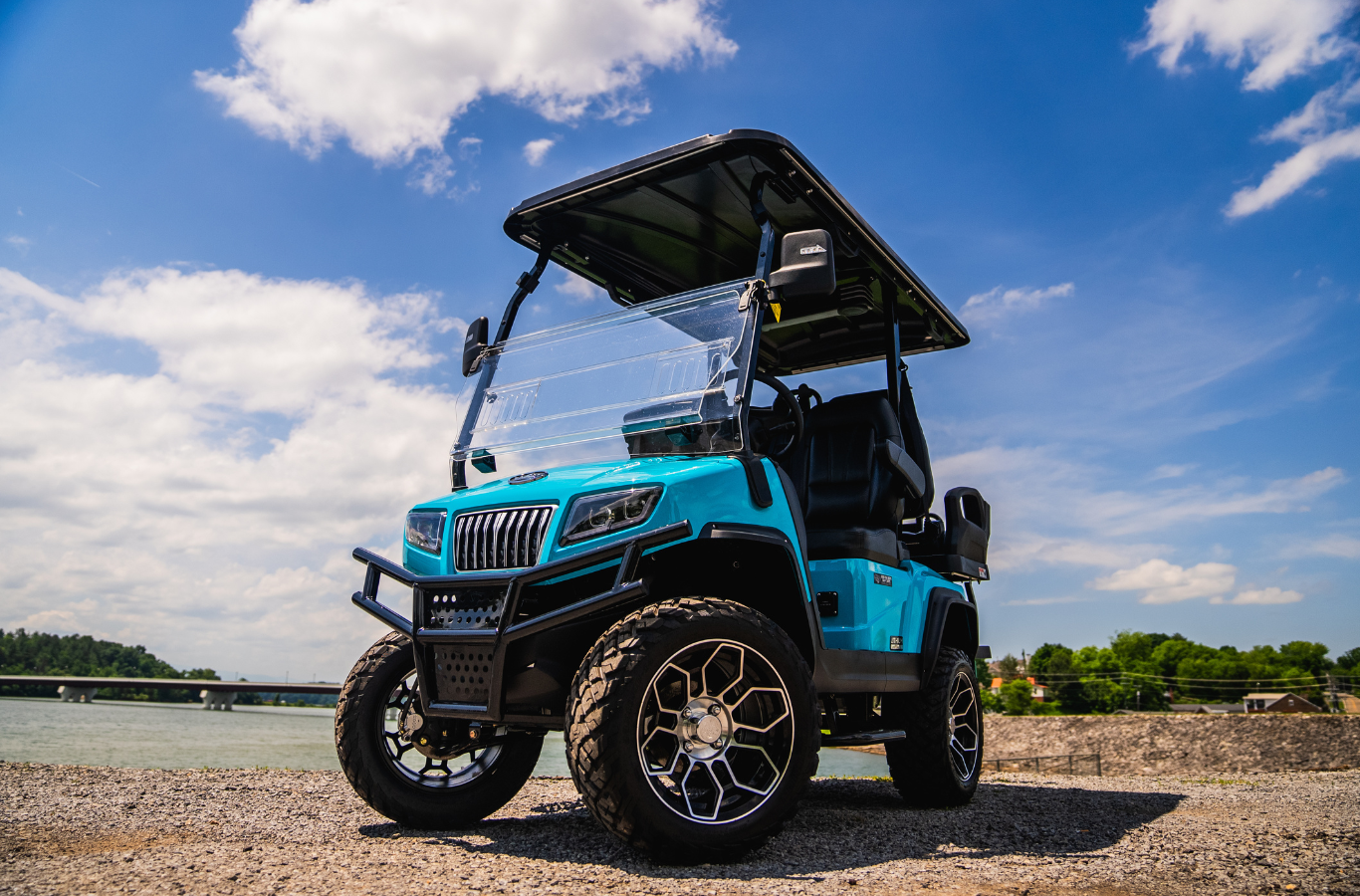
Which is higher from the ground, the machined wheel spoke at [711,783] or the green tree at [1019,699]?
the machined wheel spoke at [711,783]

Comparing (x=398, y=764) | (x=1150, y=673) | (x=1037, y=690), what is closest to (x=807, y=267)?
(x=398, y=764)

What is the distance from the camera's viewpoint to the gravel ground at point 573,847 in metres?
2.86

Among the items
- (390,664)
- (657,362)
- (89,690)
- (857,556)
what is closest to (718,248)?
(657,362)

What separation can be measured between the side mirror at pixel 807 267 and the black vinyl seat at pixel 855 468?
71.8 inches

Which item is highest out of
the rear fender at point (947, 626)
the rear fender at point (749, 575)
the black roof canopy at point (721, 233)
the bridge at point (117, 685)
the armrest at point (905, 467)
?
the black roof canopy at point (721, 233)

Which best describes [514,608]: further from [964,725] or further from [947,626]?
[964,725]

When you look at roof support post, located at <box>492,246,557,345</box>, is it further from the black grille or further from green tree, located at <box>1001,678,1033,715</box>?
green tree, located at <box>1001,678,1033,715</box>

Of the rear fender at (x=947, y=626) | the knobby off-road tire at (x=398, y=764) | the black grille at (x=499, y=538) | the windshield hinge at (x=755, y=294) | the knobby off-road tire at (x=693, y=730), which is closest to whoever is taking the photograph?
the knobby off-road tire at (x=693, y=730)

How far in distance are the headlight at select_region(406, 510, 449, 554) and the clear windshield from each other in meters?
0.68

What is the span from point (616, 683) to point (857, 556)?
6.60 feet

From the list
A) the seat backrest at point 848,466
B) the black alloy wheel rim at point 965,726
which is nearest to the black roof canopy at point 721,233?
the seat backrest at point 848,466

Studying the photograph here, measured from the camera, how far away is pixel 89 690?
29062 mm

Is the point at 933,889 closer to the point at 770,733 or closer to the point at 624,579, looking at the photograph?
the point at 770,733

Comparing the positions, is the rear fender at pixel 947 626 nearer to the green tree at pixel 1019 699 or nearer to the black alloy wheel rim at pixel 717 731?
the black alloy wheel rim at pixel 717 731
